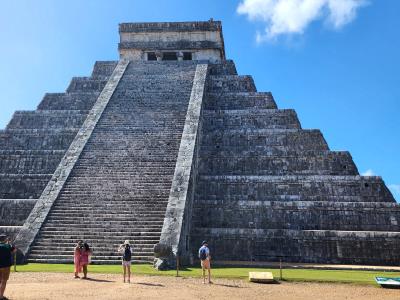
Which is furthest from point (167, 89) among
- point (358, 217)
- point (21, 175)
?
point (358, 217)

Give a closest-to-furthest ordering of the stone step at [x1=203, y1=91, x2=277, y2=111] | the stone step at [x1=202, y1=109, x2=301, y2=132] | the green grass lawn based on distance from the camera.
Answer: the green grass lawn < the stone step at [x1=202, y1=109, x2=301, y2=132] < the stone step at [x1=203, y1=91, x2=277, y2=111]

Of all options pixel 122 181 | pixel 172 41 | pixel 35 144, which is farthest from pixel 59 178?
pixel 172 41

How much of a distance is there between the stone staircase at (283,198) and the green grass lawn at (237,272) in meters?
1.87

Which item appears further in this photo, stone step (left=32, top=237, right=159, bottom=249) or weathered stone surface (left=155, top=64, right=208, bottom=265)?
stone step (left=32, top=237, right=159, bottom=249)

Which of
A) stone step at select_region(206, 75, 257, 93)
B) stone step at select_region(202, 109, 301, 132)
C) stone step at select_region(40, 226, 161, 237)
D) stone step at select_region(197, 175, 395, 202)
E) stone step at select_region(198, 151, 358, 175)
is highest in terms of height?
stone step at select_region(206, 75, 257, 93)

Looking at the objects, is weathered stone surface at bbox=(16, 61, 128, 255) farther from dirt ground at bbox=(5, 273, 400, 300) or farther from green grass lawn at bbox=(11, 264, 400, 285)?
dirt ground at bbox=(5, 273, 400, 300)

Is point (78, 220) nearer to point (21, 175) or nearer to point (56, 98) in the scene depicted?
point (21, 175)

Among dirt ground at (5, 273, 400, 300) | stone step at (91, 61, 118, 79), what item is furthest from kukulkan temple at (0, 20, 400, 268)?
stone step at (91, 61, 118, 79)

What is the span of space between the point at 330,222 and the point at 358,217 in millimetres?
938

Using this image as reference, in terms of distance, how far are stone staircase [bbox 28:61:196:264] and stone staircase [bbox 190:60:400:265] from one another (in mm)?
1509

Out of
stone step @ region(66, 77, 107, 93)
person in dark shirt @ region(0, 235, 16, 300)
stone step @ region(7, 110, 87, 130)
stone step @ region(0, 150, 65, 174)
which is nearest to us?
person in dark shirt @ region(0, 235, 16, 300)

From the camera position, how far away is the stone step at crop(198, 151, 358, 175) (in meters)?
17.9

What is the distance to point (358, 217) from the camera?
50.3 feet

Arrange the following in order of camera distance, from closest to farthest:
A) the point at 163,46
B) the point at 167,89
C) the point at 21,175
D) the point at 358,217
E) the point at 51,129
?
1. the point at 358,217
2. the point at 21,175
3. the point at 51,129
4. the point at 167,89
5. the point at 163,46
